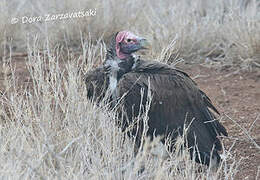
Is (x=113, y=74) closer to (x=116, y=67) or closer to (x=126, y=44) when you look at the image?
(x=116, y=67)

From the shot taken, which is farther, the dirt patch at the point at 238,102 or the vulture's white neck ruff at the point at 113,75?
the dirt patch at the point at 238,102

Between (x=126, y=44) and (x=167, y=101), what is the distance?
2.01 ft

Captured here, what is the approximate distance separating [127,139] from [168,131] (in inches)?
23.3

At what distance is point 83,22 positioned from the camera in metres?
7.62

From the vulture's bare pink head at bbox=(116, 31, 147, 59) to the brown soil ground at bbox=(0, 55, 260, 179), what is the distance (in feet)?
3.49

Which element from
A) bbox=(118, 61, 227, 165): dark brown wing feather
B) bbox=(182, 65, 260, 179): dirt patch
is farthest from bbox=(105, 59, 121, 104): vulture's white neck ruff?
bbox=(182, 65, 260, 179): dirt patch

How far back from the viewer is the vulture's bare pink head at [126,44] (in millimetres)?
5062

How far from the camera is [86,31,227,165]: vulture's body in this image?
15.5 feet

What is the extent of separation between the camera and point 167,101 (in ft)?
15.8

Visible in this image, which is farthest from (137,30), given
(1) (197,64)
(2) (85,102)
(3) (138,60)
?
(2) (85,102)

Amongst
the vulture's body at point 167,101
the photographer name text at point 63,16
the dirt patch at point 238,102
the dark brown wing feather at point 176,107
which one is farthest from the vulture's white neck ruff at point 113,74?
the photographer name text at point 63,16

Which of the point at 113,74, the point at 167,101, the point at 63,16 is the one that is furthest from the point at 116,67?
the point at 63,16

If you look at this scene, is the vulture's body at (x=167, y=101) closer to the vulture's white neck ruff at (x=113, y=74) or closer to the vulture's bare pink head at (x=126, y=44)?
the vulture's white neck ruff at (x=113, y=74)

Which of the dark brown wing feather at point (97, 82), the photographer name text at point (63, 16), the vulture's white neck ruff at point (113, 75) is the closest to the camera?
the vulture's white neck ruff at point (113, 75)
